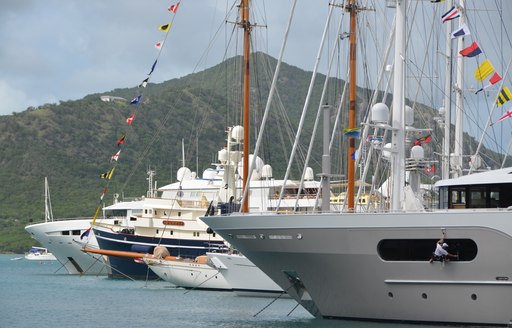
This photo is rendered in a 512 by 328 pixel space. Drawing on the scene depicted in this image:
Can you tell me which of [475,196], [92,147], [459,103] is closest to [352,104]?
→ [475,196]

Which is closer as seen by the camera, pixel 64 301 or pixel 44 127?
pixel 64 301

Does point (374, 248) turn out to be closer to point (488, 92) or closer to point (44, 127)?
point (488, 92)

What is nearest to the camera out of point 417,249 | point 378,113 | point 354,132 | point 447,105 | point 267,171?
point 417,249

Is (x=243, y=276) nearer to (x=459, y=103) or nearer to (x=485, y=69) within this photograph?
(x=459, y=103)

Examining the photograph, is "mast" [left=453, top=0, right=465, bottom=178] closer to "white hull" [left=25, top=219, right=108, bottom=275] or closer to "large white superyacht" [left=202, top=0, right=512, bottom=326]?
"large white superyacht" [left=202, top=0, right=512, bottom=326]

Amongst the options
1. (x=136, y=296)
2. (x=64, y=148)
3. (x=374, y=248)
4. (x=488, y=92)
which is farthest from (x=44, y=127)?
(x=374, y=248)

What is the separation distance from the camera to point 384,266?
29.9 meters

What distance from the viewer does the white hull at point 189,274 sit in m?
51.8

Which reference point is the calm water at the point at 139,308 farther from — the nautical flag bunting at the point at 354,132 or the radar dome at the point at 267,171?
the radar dome at the point at 267,171

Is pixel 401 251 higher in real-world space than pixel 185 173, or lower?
lower

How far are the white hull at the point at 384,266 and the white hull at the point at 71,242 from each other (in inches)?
1549

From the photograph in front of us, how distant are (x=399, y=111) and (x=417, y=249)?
5.31 meters

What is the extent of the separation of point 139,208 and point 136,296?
20590 mm

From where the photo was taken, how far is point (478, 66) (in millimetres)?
40156
